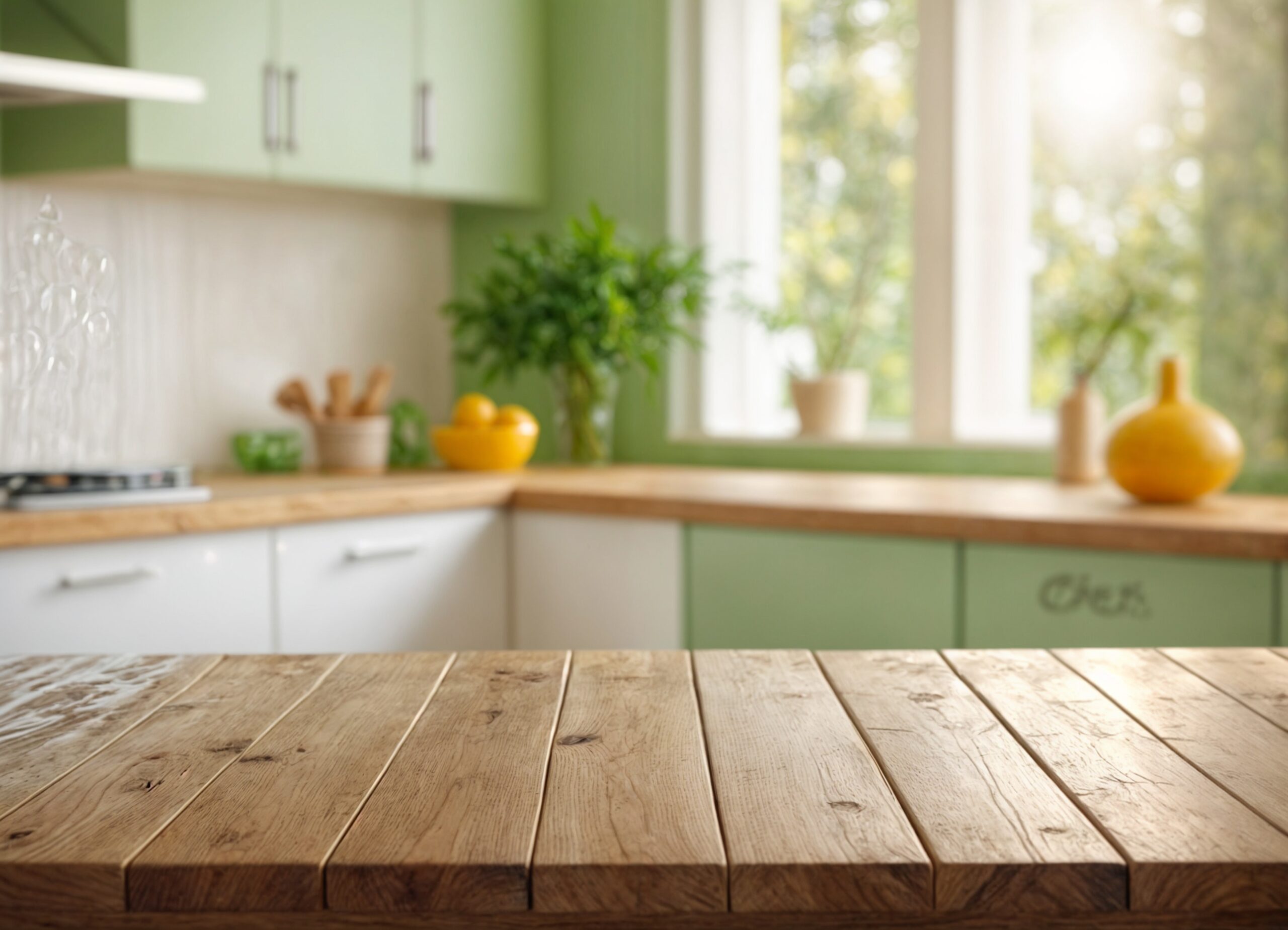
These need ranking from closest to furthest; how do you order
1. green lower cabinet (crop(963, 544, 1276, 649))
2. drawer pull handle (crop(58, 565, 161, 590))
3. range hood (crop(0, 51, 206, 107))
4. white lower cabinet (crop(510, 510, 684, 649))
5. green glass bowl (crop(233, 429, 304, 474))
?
green lower cabinet (crop(963, 544, 1276, 649)), drawer pull handle (crop(58, 565, 161, 590)), range hood (crop(0, 51, 206, 107)), white lower cabinet (crop(510, 510, 684, 649)), green glass bowl (crop(233, 429, 304, 474))

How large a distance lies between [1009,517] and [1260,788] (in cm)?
128

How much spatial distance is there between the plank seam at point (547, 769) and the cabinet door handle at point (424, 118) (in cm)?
200

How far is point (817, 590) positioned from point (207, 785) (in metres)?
1.60

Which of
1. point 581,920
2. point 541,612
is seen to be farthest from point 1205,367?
point 581,920

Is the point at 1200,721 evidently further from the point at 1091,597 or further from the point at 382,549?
the point at 382,549

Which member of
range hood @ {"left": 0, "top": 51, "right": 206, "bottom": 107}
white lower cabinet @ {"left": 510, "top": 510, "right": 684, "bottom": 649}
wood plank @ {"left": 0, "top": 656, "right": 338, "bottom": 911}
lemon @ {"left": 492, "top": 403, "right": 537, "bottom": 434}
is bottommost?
white lower cabinet @ {"left": 510, "top": 510, "right": 684, "bottom": 649}

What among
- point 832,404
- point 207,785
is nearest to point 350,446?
point 832,404

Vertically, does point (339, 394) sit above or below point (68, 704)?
above

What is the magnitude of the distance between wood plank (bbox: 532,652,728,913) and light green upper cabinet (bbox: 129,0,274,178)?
185 centimetres

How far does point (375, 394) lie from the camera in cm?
302

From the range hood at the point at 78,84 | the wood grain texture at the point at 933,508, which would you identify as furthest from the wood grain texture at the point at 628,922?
the range hood at the point at 78,84

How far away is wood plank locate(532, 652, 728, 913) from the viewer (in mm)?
760

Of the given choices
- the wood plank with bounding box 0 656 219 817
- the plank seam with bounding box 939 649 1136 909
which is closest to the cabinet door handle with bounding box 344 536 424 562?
the wood plank with bounding box 0 656 219 817

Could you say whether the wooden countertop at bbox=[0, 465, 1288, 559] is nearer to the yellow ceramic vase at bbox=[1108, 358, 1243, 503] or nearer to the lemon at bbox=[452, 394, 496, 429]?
the yellow ceramic vase at bbox=[1108, 358, 1243, 503]
